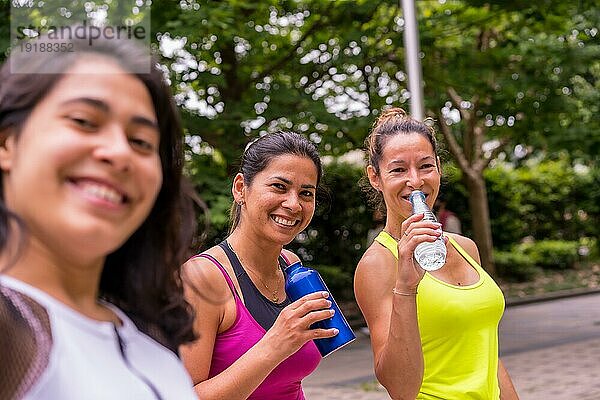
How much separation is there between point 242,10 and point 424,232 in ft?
26.8

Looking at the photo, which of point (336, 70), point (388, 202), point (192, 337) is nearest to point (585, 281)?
point (336, 70)

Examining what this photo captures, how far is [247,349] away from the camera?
2330mm

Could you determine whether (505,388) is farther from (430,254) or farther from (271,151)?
(271,151)

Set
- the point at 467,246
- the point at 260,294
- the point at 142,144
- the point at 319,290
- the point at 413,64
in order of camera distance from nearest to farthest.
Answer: the point at 142,144, the point at 319,290, the point at 260,294, the point at 467,246, the point at 413,64

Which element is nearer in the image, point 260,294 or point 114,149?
point 114,149

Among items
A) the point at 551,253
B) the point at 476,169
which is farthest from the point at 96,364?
the point at 551,253

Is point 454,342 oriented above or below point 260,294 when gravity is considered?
below

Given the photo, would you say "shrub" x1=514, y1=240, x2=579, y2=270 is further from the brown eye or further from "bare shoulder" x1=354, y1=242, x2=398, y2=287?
the brown eye

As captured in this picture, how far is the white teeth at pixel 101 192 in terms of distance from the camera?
109 centimetres

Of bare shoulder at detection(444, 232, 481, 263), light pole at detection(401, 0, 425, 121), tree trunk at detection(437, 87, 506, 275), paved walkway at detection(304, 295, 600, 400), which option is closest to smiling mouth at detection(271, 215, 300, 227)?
bare shoulder at detection(444, 232, 481, 263)

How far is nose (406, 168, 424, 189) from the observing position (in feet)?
9.10

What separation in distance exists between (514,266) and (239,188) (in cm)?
1709

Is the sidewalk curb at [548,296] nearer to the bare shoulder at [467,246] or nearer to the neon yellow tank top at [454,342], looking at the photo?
the bare shoulder at [467,246]

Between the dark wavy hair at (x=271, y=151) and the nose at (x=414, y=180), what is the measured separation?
0.30 m
